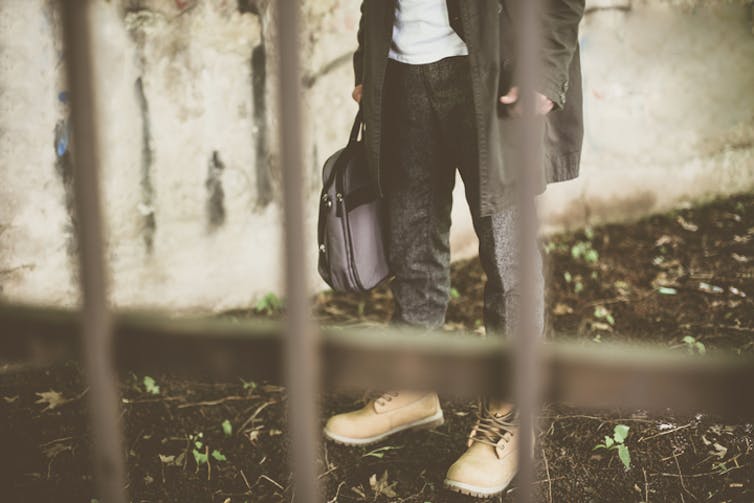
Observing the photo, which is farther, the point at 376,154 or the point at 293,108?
the point at 376,154

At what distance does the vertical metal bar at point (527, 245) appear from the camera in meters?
0.75

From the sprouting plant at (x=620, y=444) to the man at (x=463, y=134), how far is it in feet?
1.15

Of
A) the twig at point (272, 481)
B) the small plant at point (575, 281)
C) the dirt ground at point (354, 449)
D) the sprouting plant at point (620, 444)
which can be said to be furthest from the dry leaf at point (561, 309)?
the twig at point (272, 481)

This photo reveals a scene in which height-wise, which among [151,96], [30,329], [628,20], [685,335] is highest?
[628,20]

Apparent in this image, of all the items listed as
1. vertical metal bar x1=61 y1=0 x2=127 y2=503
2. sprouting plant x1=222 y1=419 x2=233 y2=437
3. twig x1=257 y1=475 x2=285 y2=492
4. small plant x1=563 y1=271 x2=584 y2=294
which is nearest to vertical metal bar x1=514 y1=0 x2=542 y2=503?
vertical metal bar x1=61 y1=0 x2=127 y2=503

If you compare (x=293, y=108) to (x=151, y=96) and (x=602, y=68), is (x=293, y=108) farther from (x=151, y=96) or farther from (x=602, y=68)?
(x=602, y=68)

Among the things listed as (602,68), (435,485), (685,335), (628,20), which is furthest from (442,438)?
(628,20)

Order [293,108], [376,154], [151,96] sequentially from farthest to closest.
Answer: [151,96], [376,154], [293,108]

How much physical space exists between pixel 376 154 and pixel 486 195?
0.33 metres

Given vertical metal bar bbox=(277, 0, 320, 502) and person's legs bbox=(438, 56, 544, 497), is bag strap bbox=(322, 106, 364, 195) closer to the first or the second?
person's legs bbox=(438, 56, 544, 497)

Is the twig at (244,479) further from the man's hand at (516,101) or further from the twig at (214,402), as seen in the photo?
the man's hand at (516,101)

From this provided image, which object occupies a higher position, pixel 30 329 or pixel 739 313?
pixel 30 329

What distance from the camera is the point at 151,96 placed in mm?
2738

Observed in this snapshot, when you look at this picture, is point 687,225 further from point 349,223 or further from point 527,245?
point 527,245
